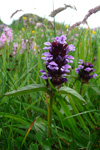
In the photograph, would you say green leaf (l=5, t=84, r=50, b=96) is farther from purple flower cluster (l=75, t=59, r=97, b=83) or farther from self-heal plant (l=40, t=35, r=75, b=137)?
purple flower cluster (l=75, t=59, r=97, b=83)

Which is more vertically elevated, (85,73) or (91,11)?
(91,11)

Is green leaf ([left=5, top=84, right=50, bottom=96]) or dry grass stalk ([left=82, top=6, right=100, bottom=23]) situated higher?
dry grass stalk ([left=82, top=6, right=100, bottom=23])

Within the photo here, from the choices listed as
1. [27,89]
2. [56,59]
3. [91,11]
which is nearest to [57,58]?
[56,59]

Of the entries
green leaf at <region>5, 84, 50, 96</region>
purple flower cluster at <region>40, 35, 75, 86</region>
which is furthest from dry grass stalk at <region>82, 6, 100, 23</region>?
green leaf at <region>5, 84, 50, 96</region>

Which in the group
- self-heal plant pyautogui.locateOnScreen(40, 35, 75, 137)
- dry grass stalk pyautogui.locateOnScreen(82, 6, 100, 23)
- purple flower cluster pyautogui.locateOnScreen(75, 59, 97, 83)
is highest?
dry grass stalk pyautogui.locateOnScreen(82, 6, 100, 23)

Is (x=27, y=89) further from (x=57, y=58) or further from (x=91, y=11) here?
(x=91, y=11)

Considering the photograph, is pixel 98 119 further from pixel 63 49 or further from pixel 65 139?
pixel 63 49

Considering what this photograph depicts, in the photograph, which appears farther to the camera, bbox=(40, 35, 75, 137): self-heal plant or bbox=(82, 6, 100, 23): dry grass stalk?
bbox=(82, 6, 100, 23): dry grass stalk

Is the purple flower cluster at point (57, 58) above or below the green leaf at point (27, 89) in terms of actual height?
above

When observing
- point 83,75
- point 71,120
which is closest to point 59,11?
point 83,75

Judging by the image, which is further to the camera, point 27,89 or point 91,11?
point 91,11

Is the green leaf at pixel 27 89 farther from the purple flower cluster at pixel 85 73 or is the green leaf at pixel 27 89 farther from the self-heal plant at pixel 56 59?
the purple flower cluster at pixel 85 73

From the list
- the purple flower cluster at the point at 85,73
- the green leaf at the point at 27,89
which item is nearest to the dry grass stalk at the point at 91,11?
the purple flower cluster at the point at 85,73

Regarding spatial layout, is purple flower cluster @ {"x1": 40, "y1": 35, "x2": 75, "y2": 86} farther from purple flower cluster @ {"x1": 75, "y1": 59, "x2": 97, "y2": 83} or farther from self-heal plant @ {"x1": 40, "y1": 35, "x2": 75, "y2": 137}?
purple flower cluster @ {"x1": 75, "y1": 59, "x2": 97, "y2": 83}
